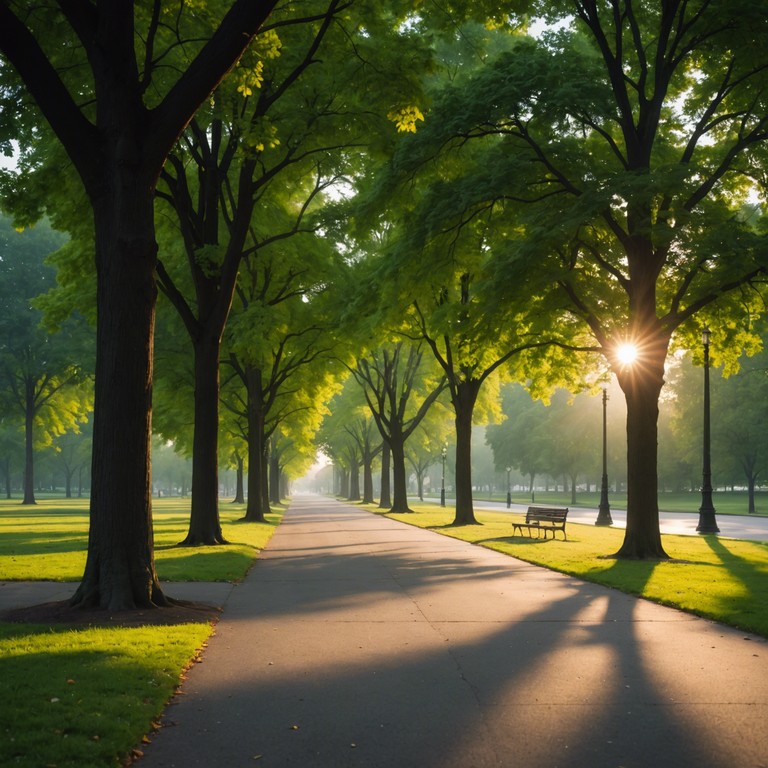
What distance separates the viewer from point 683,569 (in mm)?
14188

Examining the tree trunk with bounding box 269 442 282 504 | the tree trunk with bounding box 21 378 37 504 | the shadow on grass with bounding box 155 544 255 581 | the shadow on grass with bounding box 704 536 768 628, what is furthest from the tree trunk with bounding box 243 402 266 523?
the tree trunk with bounding box 269 442 282 504

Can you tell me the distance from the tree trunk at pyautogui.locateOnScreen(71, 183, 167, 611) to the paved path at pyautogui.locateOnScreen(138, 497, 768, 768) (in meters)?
1.38

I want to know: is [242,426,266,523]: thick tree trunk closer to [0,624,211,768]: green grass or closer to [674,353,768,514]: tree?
[0,624,211,768]: green grass

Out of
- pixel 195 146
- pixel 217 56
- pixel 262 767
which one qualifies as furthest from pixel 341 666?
pixel 195 146

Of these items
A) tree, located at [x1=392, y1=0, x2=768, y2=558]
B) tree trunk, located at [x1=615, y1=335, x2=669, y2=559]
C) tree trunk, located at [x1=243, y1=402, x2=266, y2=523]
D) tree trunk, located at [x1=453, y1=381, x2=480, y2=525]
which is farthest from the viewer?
tree trunk, located at [x1=453, y1=381, x2=480, y2=525]

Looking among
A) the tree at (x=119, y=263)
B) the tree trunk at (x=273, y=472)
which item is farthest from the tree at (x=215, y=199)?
the tree trunk at (x=273, y=472)

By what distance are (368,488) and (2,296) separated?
99.2 feet

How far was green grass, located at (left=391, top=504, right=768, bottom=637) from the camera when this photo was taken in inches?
388

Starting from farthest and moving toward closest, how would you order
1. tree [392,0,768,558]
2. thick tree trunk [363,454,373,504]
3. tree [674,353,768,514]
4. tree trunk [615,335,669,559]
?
thick tree trunk [363,454,373,504]
tree [674,353,768,514]
tree trunk [615,335,669,559]
tree [392,0,768,558]

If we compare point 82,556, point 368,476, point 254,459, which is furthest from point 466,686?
point 368,476

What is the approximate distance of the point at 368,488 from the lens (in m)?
63.3

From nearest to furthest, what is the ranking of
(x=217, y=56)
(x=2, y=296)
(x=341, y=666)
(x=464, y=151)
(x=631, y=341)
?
(x=341, y=666)
(x=217, y=56)
(x=631, y=341)
(x=464, y=151)
(x=2, y=296)

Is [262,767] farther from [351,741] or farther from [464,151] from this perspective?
[464,151]

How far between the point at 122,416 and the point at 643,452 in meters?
11.7
